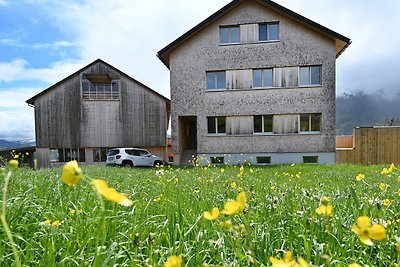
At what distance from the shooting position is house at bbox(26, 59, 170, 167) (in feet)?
71.6

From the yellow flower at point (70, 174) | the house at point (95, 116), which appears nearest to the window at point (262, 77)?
the house at point (95, 116)

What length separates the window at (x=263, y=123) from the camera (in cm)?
1753

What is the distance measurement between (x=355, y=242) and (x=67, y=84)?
23705 mm

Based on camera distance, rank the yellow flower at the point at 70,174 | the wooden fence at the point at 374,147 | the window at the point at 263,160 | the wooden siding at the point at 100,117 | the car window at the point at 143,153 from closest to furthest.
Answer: the yellow flower at the point at 70,174
the wooden fence at the point at 374,147
the window at the point at 263,160
the car window at the point at 143,153
the wooden siding at the point at 100,117

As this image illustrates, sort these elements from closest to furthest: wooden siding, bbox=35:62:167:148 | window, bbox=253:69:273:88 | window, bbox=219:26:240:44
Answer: window, bbox=253:69:273:88
window, bbox=219:26:240:44
wooden siding, bbox=35:62:167:148

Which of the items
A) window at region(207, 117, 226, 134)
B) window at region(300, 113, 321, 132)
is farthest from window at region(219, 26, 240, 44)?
window at region(300, 113, 321, 132)

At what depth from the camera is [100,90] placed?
2230 centimetres

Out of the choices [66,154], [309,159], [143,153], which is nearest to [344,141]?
[309,159]

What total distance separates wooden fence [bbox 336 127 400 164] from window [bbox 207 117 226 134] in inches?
297

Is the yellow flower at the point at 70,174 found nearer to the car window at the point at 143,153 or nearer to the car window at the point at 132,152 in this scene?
the car window at the point at 132,152

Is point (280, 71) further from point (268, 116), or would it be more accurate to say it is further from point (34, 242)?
point (34, 242)

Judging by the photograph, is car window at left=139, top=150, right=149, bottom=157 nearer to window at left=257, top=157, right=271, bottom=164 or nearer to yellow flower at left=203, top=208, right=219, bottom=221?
window at left=257, top=157, right=271, bottom=164

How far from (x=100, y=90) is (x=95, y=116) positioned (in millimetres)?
2125

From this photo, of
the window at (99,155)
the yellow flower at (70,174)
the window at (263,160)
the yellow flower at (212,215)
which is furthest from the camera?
the window at (99,155)
